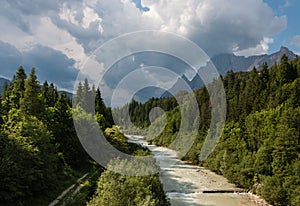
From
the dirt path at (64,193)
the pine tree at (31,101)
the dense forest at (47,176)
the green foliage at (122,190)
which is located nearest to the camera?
the green foliage at (122,190)

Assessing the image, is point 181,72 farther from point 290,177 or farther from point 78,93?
point 78,93

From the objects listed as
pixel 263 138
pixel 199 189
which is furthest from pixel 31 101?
pixel 263 138

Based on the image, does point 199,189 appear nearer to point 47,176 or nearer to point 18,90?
point 47,176

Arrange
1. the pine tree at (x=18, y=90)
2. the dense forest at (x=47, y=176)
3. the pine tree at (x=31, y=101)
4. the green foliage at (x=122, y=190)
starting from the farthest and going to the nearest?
the pine tree at (x=18, y=90) < the pine tree at (x=31, y=101) < the dense forest at (x=47, y=176) < the green foliage at (x=122, y=190)

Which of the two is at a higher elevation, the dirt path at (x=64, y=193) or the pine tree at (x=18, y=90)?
the pine tree at (x=18, y=90)

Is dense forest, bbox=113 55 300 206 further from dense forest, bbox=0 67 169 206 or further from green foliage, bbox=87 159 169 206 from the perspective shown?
green foliage, bbox=87 159 169 206

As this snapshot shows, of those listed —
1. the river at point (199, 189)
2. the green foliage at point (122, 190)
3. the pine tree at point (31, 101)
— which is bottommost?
the river at point (199, 189)

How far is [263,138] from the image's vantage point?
134 ft

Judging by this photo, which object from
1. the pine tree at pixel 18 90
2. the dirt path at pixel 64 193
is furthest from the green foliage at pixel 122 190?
the pine tree at pixel 18 90

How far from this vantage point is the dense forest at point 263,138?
3098 centimetres

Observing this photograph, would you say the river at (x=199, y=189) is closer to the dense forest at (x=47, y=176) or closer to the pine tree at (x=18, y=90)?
the dense forest at (x=47, y=176)

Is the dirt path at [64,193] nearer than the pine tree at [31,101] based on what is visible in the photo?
Yes

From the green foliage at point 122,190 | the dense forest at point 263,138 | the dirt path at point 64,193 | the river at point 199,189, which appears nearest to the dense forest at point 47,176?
the green foliage at point 122,190

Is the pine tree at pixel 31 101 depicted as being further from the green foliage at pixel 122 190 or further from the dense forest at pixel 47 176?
the green foliage at pixel 122 190
